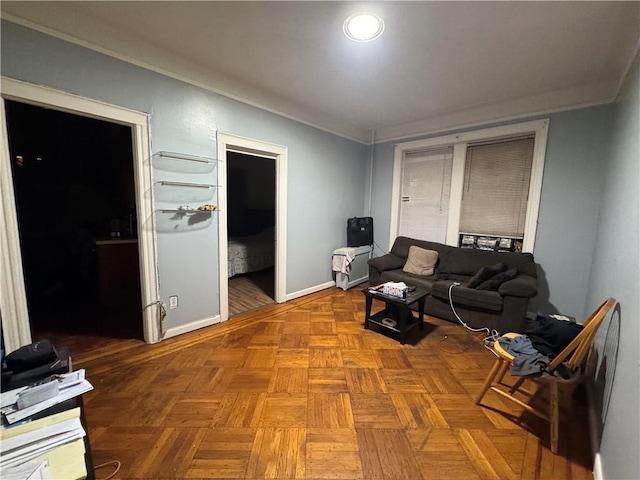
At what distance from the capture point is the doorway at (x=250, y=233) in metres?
3.67

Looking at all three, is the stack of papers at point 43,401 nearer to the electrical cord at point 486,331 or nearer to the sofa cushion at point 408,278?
the electrical cord at point 486,331

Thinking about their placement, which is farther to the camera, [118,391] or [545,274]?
[545,274]

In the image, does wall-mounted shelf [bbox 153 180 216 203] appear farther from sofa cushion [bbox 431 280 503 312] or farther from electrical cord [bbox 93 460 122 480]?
sofa cushion [bbox 431 280 503 312]

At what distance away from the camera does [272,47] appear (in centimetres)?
207

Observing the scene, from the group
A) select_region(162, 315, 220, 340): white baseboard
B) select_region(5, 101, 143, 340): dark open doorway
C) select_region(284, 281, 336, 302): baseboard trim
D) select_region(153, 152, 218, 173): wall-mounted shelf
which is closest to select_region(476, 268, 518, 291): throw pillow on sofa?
select_region(284, 281, 336, 302): baseboard trim

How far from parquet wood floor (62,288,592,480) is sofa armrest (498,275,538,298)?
64 centimetres

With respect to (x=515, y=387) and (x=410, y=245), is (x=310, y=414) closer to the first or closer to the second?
(x=515, y=387)

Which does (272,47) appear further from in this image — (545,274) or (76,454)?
(545,274)

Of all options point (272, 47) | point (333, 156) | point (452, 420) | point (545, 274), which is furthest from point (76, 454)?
A: point (545, 274)

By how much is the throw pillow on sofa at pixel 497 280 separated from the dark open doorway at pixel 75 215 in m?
3.89

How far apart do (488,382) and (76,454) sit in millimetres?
2100

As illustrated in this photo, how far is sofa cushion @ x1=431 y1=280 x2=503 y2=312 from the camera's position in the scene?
2646 mm

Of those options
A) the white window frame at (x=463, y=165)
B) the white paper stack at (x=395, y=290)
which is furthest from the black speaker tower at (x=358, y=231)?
the white paper stack at (x=395, y=290)

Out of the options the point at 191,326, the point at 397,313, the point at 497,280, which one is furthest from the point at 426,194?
the point at 191,326
